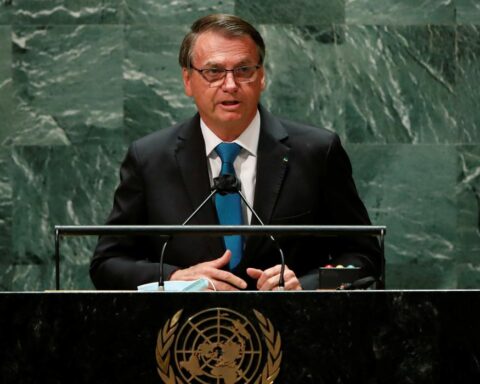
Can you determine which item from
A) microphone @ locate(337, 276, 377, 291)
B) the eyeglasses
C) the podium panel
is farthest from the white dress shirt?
the podium panel

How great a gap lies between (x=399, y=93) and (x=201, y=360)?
3.71 meters

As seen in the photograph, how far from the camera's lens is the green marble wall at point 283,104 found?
618cm

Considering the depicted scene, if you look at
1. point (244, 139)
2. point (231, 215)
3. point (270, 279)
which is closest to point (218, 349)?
point (270, 279)

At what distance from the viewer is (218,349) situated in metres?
2.77

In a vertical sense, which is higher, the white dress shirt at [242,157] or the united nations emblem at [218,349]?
the white dress shirt at [242,157]

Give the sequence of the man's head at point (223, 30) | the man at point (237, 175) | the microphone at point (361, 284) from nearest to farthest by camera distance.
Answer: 1. the microphone at point (361, 284)
2. the man at point (237, 175)
3. the man's head at point (223, 30)

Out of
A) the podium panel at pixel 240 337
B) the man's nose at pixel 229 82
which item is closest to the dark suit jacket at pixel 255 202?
the man's nose at pixel 229 82

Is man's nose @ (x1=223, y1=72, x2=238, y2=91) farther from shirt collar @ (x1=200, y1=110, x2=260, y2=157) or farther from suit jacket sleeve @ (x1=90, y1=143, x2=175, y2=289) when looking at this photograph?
suit jacket sleeve @ (x1=90, y1=143, x2=175, y2=289)

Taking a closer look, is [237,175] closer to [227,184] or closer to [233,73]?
[233,73]

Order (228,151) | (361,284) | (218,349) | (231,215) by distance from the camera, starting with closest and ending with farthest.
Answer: (218,349) → (361,284) → (231,215) → (228,151)

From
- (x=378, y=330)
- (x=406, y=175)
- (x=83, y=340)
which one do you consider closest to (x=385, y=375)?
(x=378, y=330)

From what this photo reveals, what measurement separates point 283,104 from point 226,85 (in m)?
1.94

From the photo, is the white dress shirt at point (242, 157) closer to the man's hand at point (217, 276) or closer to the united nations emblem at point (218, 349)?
the man's hand at point (217, 276)

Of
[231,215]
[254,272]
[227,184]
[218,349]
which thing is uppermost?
[227,184]
